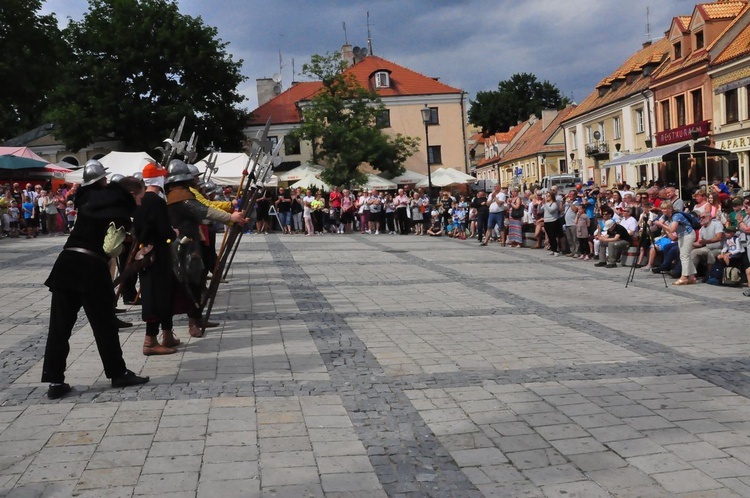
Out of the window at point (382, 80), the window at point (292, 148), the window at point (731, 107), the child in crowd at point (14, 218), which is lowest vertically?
the child in crowd at point (14, 218)

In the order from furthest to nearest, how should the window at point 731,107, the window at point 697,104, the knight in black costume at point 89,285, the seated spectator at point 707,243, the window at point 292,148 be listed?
the window at point 292,148, the window at point 697,104, the window at point 731,107, the seated spectator at point 707,243, the knight in black costume at point 89,285

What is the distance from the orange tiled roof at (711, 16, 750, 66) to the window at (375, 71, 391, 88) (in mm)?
28344

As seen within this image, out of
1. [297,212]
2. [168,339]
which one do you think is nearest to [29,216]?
[297,212]

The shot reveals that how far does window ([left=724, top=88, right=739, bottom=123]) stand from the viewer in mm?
35250

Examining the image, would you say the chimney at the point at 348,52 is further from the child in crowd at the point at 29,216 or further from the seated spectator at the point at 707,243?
the seated spectator at the point at 707,243

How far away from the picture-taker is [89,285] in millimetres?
5992

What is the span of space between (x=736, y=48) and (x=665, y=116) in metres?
7.29

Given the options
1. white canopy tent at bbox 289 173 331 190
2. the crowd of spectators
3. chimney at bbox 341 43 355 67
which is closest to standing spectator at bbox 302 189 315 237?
the crowd of spectators

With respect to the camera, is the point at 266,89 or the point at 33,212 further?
the point at 266,89

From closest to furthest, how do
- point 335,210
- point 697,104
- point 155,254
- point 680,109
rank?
point 155,254, point 335,210, point 697,104, point 680,109

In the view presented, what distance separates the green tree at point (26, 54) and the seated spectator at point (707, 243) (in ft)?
108

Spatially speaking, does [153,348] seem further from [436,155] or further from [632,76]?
[436,155]

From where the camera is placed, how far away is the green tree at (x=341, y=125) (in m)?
45.5

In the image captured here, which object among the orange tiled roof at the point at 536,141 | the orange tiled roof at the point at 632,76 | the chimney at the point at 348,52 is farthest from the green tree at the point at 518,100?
the orange tiled roof at the point at 632,76
